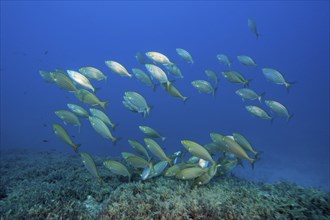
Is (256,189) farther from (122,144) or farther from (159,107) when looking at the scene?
(159,107)

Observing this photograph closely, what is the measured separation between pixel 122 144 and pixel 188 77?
45899 millimetres

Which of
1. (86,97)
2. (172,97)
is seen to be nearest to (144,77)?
(86,97)

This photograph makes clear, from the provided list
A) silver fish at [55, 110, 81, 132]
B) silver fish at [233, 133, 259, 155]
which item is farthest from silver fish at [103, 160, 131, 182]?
silver fish at [233, 133, 259, 155]

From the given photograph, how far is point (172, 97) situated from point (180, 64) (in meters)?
44.2

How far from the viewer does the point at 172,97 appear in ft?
103

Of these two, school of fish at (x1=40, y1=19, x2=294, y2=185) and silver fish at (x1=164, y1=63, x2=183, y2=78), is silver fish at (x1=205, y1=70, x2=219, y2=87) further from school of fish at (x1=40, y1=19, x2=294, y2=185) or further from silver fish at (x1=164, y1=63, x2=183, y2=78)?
silver fish at (x1=164, y1=63, x2=183, y2=78)

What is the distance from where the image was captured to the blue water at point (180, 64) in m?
33.1

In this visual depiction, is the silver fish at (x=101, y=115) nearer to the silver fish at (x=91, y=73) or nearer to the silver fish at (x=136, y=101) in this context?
the silver fish at (x=136, y=101)

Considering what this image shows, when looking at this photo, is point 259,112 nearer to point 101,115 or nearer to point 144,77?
point 144,77

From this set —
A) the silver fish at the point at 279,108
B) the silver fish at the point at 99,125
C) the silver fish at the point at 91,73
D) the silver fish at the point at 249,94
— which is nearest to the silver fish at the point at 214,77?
the silver fish at the point at 249,94

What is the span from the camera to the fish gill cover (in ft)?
18.4

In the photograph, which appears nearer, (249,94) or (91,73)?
(91,73)

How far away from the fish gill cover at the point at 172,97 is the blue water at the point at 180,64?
294 millimetres

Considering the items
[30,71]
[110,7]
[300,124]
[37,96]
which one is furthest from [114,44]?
[300,124]
